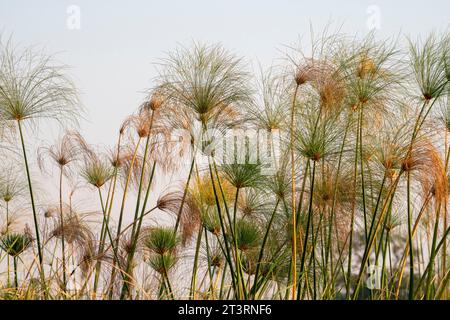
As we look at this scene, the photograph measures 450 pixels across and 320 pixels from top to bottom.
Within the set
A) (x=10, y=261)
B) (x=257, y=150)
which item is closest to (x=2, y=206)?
(x=10, y=261)

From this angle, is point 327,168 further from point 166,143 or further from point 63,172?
point 63,172

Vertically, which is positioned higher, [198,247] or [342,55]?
[342,55]

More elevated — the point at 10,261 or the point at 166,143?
the point at 166,143

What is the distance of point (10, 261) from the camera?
4320mm

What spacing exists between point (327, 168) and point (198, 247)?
840 mm
